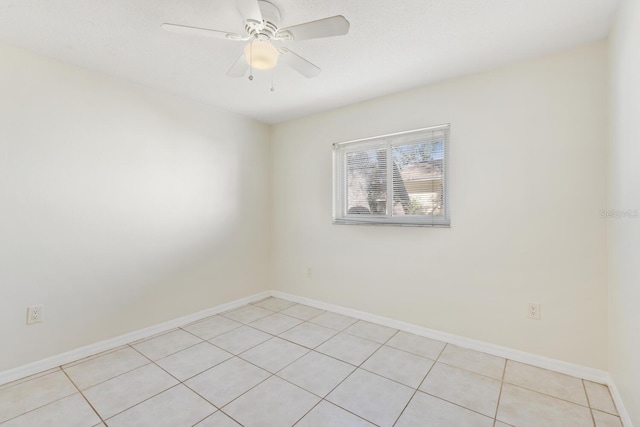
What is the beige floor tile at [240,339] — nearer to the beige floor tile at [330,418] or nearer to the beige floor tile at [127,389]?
the beige floor tile at [127,389]

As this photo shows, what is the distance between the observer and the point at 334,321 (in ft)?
9.57

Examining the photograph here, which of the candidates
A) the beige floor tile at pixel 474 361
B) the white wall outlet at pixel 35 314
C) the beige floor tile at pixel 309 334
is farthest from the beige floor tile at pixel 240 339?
the beige floor tile at pixel 474 361

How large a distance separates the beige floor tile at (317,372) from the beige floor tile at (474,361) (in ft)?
2.50

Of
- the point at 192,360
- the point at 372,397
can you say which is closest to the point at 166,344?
the point at 192,360

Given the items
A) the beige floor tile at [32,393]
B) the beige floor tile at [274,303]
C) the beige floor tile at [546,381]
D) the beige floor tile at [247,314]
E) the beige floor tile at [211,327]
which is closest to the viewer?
the beige floor tile at [32,393]

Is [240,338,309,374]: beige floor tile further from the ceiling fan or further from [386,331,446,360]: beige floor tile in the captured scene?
the ceiling fan

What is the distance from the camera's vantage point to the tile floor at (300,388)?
1.57 metres

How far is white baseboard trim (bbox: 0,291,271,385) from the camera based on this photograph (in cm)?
193

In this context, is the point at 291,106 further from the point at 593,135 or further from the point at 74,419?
the point at 74,419

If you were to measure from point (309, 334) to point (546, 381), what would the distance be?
1731 mm

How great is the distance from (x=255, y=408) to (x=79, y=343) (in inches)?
61.6

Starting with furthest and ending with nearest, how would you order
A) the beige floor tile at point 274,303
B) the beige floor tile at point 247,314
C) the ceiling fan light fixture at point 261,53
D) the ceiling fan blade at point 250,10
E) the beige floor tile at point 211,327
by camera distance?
the beige floor tile at point 274,303 → the beige floor tile at point 247,314 → the beige floor tile at point 211,327 → the ceiling fan light fixture at point 261,53 → the ceiling fan blade at point 250,10

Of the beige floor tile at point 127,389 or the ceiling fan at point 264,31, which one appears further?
the beige floor tile at point 127,389

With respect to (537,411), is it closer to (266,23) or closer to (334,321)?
(334,321)
